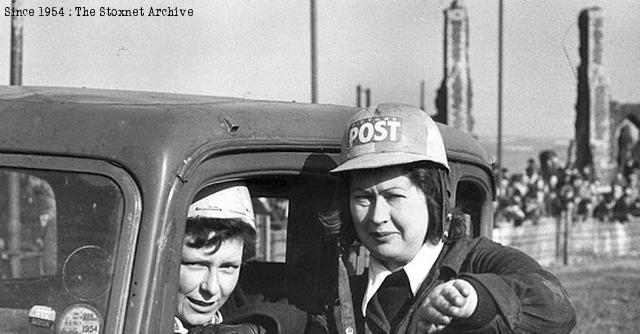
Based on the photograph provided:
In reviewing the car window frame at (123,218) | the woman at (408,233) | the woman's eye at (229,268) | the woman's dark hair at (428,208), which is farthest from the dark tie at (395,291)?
the car window frame at (123,218)

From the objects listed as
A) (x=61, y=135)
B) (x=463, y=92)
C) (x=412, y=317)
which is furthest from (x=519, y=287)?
(x=463, y=92)

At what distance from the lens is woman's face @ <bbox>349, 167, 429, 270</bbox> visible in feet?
9.94

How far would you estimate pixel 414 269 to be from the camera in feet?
10.2

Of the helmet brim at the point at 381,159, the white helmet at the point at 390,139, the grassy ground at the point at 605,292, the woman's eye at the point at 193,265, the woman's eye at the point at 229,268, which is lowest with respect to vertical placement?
the grassy ground at the point at 605,292

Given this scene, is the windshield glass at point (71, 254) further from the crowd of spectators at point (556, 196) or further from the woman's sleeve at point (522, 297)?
the crowd of spectators at point (556, 196)

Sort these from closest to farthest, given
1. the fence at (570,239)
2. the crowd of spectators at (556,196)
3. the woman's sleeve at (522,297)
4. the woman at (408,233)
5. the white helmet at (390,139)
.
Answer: the woman's sleeve at (522,297), the woman at (408,233), the white helmet at (390,139), the fence at (570,239), the crowd of spectators at (556,196)

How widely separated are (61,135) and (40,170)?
0.32 ft

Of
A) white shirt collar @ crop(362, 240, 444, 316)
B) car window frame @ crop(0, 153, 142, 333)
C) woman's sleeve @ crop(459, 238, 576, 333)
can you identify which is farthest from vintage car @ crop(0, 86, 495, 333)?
woman's sleeve @ crop(459, 238, 576, 333)

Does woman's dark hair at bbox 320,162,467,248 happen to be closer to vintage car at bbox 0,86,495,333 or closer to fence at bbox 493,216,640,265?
vintage car at bbox 0,86,495,333

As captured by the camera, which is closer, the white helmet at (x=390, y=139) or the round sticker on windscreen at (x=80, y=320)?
the round sticker on windscreen at (x=80, y=320)

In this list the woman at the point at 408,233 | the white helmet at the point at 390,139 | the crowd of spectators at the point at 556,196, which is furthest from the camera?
the crowd of spectators at the point at 556,196

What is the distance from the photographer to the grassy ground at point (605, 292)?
11.7 metres

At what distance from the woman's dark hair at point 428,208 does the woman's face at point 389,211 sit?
26 mm

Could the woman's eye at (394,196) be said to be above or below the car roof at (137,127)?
below
